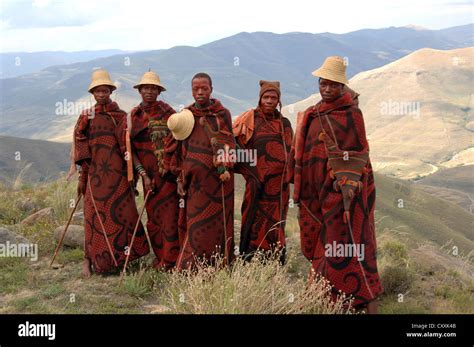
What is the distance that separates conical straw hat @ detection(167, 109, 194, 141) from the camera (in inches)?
226

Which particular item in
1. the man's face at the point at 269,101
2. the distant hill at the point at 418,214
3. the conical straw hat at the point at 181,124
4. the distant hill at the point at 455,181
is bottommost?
the distant hill at the point at 455,181

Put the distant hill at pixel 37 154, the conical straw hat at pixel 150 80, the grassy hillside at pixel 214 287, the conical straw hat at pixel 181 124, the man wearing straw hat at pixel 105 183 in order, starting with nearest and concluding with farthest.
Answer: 1. the grassy hillside at pixel 214 287
2. the conical straw hat at pixel 181 124
3. the conical straw hat at pixel 150 80
4. the man wearing straw hat at pixel 105 183
5. the distant hill at pixel 37 154

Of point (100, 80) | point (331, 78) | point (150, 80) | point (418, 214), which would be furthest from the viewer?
point (418, 214)

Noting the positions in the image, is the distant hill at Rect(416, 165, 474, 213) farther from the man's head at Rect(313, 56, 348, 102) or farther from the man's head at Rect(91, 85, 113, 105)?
the man's head at Rect(313, 56, 348, 102)

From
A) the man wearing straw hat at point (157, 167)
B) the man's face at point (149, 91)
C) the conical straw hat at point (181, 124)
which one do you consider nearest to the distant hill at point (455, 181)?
the man wearing straw hat at point (157, 167)

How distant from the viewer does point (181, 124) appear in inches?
227

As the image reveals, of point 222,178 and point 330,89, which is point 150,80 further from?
point 330,89

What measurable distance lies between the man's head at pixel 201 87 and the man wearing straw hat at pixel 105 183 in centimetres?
114

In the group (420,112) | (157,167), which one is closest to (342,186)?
(157,167)

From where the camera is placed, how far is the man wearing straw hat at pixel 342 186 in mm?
4945

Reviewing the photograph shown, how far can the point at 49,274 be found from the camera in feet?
22.1

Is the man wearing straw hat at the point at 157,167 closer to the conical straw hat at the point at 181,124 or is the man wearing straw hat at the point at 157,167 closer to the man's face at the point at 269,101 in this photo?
the conical straw hat at the point at 181,124

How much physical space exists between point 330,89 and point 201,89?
1.43 m

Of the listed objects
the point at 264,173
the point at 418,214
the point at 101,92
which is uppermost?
the point at 101,92
